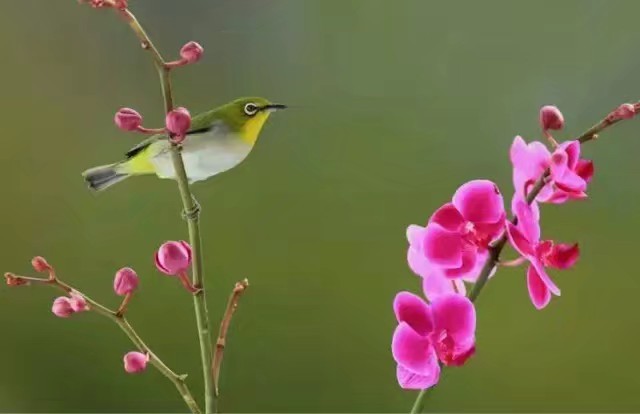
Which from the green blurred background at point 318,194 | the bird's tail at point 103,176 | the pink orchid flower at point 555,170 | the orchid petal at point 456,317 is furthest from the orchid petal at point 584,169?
the green blurred background at point 318,194

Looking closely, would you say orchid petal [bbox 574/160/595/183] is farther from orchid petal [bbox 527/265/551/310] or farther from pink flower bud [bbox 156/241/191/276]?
pink flower bud [bbox 156/241/191/276]

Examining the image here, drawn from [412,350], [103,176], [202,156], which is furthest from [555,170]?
[103,176]

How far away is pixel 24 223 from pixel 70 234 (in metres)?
0.07

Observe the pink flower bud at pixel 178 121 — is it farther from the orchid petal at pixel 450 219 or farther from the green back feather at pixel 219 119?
the green back feather at pixel 219 119

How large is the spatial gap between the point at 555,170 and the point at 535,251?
0.05 metres

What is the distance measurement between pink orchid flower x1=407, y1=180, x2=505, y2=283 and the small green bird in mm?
336

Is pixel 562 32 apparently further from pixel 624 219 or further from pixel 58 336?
pixel 58 336

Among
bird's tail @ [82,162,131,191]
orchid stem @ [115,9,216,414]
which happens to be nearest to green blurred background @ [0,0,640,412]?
bird's tail @ [82,162,131,191]

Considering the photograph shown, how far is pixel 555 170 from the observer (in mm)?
498

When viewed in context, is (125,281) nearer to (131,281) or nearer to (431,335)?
(131,281)

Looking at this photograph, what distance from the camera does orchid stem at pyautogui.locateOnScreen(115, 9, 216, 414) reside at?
0.54 m

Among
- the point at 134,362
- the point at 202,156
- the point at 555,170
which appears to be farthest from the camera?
the point at 202,156

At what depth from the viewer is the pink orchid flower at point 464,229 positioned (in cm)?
52

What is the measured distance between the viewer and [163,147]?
81 cm
